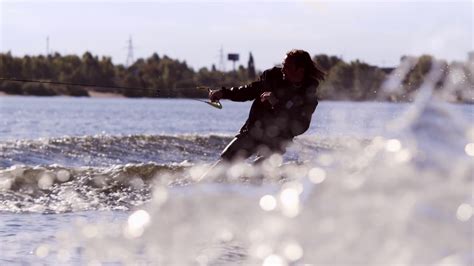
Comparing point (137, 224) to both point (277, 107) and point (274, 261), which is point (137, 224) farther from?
point (274, 261)

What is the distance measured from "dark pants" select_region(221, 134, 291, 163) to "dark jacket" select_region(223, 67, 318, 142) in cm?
5

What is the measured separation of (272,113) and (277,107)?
8 centimetres

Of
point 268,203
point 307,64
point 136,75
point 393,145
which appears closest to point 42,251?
point 268,203

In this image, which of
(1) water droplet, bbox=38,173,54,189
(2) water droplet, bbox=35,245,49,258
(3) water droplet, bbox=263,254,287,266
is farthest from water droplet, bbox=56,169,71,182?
(3) water droplet, bbox=263,254,287,266

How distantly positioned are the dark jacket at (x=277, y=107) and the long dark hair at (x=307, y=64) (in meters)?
0.07

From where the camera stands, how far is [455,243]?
20.7 ft

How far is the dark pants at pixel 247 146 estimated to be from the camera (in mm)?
10180

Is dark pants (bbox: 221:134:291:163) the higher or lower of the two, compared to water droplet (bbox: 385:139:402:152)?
lower

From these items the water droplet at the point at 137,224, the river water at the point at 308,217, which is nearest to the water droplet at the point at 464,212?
the river water at the point at 308,217

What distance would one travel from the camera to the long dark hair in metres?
9.89

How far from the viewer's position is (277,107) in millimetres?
9984

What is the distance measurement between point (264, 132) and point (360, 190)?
323 centimetres

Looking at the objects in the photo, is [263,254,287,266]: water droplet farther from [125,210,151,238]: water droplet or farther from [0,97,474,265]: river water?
[125,210,151,238]: water droplet

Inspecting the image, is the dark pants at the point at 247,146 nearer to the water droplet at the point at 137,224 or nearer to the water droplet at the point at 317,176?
the water droplet at the point at 137,224
